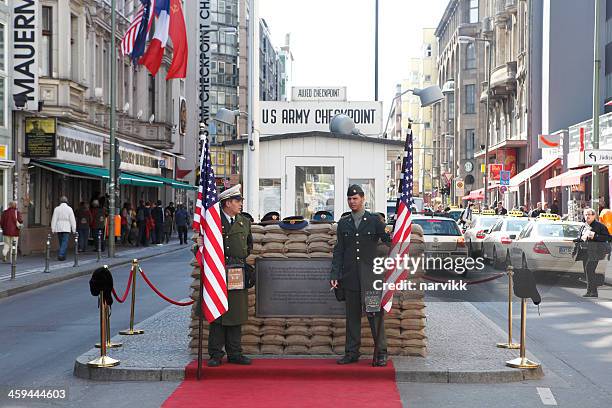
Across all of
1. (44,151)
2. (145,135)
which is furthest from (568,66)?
(44,151)

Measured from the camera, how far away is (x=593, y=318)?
1605 cm

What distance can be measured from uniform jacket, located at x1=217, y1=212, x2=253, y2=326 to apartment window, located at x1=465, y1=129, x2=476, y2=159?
82885 millimetres

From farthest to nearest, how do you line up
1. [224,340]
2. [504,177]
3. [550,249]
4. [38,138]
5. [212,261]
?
1. [504,177]
2. [38,138]
3. [550,249]
4. [224,340]
5. [212,261]

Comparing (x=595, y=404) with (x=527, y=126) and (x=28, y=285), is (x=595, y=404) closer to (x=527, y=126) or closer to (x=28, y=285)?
(x=28, y=285)

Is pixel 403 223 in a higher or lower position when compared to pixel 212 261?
higher

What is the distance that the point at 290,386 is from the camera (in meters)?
9.93

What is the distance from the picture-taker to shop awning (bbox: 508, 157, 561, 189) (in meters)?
50.5

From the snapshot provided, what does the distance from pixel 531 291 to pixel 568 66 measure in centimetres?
4651

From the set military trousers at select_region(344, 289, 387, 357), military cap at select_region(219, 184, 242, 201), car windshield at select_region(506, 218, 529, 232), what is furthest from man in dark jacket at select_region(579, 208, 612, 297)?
military cap at select_region(219, 184, 242, 201)

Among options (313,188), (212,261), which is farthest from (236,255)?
(313,188)

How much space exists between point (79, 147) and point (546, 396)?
28765 mm

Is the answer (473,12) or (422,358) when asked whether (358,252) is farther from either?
(473,12)

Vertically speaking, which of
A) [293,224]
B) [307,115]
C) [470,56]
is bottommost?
[293,224]

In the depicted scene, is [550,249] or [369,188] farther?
[550,249]
